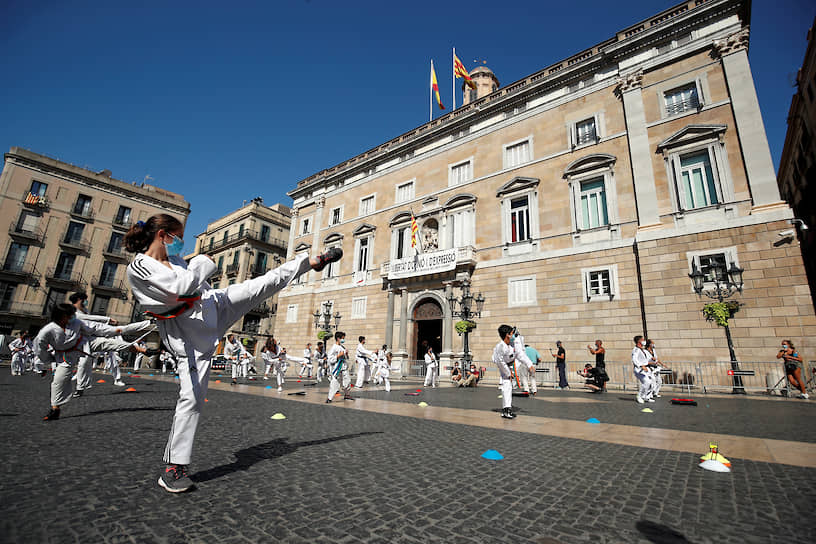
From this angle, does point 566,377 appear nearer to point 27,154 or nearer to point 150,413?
point 150,413

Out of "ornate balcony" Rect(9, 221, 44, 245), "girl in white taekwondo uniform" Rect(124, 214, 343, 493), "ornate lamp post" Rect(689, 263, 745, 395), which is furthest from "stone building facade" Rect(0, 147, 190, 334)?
"ornate lamp post" Rect(689, 263, 745, 395)

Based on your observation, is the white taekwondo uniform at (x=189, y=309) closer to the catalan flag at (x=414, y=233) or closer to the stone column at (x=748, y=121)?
the stone column at (x=748, y=121)

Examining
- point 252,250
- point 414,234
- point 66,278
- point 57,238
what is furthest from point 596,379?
point 57,238

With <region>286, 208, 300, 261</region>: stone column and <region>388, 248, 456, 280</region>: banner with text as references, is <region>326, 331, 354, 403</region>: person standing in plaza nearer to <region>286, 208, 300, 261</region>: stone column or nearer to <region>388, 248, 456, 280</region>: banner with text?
<region>388, 248, 456, 280</region>: banner with text

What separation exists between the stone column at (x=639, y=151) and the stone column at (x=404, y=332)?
41.5ft

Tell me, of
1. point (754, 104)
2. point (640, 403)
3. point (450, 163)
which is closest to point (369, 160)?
point (450, 163)

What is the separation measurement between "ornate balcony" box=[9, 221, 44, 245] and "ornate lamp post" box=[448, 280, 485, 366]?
115 feet

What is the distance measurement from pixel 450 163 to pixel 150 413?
20492 millimetres

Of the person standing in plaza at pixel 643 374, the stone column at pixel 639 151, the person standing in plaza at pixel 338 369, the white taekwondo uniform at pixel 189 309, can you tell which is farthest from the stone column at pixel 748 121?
the white taekwondo uniform at pixel 189 309

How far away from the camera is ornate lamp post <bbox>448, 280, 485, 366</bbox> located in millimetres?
16562

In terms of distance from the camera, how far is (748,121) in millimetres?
13523

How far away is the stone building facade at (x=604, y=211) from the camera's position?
42.7 ft

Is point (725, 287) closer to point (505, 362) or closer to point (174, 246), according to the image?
point (505, 362)

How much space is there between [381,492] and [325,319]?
23.4 metres
